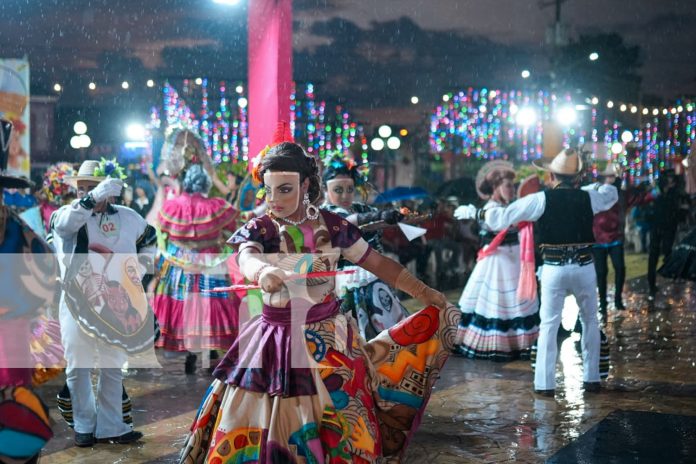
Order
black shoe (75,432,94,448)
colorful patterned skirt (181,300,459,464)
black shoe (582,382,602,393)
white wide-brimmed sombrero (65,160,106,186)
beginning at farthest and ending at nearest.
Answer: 1. black shoe (582,382,602,393)
2. white wide-brimmed sombrero (65,160,106,186)
3. black shoe (75,432,94,448)
4. colorful patterned skirt (181,300,459,464)

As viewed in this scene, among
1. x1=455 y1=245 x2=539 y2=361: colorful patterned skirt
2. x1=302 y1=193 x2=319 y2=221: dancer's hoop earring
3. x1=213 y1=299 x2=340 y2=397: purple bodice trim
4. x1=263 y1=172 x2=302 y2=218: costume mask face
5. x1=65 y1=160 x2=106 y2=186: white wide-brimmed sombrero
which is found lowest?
x1=455 y1=245 x2=539 y2=361: colorful patterned skirt

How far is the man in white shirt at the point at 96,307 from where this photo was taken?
20.9 ft

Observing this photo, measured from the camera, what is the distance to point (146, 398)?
26.5 ft

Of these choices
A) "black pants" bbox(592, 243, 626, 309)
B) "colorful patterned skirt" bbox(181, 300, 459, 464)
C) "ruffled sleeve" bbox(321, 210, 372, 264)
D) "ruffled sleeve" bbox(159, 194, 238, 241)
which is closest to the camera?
"colorful patterned skirt" bbox(181, 300, 459, 464)

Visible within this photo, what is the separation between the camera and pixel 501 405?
303 inches

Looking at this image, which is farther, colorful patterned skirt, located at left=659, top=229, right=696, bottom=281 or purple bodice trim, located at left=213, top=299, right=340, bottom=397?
colorful patterned skirt, located at left=659, top=229, right=696, bottom=281

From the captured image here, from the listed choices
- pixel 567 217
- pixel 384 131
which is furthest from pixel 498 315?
pixel 384 131

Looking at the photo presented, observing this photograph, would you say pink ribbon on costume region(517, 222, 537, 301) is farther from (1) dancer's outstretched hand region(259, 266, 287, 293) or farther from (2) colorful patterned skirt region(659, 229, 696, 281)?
(1) dancer's outstretched hand region(259, 266, 287, 293)

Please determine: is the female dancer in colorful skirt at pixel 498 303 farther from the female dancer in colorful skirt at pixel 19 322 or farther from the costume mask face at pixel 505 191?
the female dancer in colorful skirt at pixel 19 322

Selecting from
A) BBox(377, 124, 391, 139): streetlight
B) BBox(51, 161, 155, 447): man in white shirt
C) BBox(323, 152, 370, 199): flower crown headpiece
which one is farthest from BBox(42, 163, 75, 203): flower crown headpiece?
BBox(377, 124, 391, 139): streetlight

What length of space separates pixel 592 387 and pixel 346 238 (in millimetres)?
3869

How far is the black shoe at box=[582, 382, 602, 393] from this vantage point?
26.8ft

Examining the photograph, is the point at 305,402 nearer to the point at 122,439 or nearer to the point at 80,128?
the point at 122,439

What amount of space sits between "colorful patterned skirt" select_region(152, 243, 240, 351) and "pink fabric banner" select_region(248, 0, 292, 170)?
2909 millimetres
